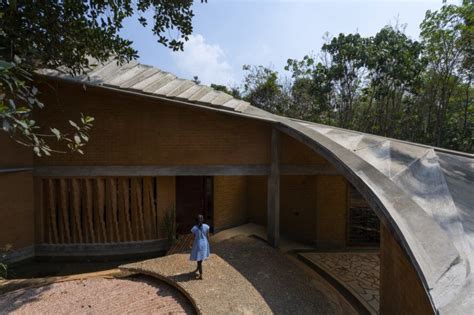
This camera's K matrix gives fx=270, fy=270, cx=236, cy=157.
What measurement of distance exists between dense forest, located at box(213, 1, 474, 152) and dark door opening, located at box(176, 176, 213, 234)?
11475 mm

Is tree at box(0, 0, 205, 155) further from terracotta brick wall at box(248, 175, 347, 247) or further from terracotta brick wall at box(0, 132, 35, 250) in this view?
terracotta brick wall at box(248, 175, 347, 247)

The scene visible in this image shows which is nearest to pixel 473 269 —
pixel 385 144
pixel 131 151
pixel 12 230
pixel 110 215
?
pixel 385 144

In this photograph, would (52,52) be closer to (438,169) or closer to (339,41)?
(438,169)

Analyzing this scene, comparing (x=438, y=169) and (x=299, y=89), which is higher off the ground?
(x=299, y=89)

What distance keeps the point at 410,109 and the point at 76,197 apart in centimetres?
2002

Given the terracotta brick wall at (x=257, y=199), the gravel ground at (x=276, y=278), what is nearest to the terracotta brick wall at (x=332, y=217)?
the gravel ground at (x=276, y=278)

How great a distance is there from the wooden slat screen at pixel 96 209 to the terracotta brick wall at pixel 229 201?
2.58m

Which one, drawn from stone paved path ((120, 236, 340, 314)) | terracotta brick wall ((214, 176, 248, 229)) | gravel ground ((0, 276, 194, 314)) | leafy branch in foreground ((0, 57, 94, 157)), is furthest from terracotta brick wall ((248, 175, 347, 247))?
leafy branch in foreground ((0, 57, 94, 157))

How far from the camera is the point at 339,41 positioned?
54.3 ft

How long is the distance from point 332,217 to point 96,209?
310 inches

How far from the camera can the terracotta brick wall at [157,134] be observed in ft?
27.3

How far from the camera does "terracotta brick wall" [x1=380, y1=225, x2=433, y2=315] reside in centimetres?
366

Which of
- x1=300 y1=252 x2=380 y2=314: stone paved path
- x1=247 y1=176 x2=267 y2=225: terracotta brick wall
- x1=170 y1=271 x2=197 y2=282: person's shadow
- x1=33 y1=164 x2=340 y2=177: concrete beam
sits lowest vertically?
x1=300 y1=252 x2=380 y2=314: stone paved path

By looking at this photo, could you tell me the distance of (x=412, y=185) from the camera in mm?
4434
